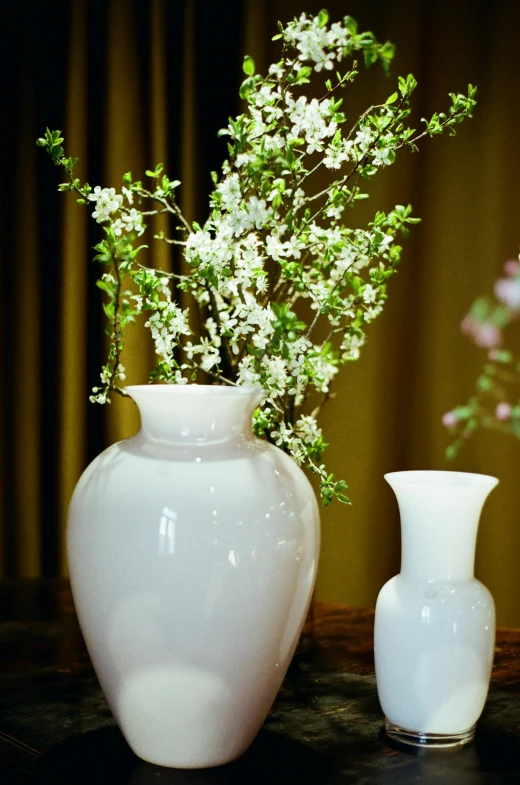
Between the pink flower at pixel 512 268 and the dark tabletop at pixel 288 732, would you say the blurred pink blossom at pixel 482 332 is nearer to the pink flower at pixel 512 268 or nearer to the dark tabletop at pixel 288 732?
the pink flower at pixel 512 268

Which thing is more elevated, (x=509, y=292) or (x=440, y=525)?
(x=509, y=292)

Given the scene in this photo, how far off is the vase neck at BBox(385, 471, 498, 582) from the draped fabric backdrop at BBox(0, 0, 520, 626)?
1.18 meters

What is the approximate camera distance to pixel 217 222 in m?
0.93

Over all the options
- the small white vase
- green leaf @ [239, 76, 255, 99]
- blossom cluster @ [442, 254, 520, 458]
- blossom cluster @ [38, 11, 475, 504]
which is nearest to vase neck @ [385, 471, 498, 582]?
the small white vase

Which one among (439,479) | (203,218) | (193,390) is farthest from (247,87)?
(203,218)

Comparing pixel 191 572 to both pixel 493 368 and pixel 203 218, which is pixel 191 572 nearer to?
pixel 493 368

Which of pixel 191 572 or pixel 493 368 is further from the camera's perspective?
pixel 493 368

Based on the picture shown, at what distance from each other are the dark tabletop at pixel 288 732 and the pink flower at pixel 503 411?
33.2 inches

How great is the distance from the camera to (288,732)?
89 cm

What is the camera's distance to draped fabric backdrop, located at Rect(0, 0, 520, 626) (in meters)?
1.99

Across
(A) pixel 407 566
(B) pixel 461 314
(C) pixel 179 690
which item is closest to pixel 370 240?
(A) pixel 407 566

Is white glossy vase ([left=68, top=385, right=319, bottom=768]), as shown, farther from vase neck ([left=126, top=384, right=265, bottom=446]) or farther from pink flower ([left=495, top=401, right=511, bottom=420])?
pink flower ([left=495, top=401, right=511, bottom=420])

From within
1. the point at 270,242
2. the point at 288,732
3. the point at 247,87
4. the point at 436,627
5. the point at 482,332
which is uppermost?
the point at 247,87

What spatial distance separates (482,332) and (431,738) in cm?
129
